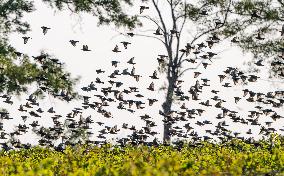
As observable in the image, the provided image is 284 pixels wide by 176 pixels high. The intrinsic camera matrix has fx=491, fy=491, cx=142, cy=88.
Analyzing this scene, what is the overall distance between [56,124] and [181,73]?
29.1 feet

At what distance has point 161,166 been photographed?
1005 centimetres

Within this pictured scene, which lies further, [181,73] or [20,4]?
[181,73]

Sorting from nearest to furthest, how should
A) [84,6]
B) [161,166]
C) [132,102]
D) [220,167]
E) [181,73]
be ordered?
[161,166] < [220,167] < [132,102] < [84,6] < [181,73]

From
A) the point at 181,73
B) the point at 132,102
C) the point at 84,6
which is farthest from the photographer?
the point at 181,73

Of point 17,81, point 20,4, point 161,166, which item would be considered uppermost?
point 20,4

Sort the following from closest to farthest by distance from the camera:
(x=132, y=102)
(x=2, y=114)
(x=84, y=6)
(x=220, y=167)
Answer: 1. (x=220, y=167)
2. (x=132, y=102)
3. (x=2, y=114)
4. (x=84, y=6)

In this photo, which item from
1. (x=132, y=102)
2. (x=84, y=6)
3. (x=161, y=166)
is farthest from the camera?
(x=84, y=6)

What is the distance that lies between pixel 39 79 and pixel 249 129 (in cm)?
1114

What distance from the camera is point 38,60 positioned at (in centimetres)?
2498

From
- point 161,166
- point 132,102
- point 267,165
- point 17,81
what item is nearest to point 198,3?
point 132,102

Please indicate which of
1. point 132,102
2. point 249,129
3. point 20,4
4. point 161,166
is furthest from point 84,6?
point 161,166

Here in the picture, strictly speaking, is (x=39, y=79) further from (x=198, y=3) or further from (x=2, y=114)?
(x=198, y=3)

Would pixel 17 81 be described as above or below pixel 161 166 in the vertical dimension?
above

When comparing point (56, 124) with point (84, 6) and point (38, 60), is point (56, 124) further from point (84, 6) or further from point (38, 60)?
point (84, 6)
